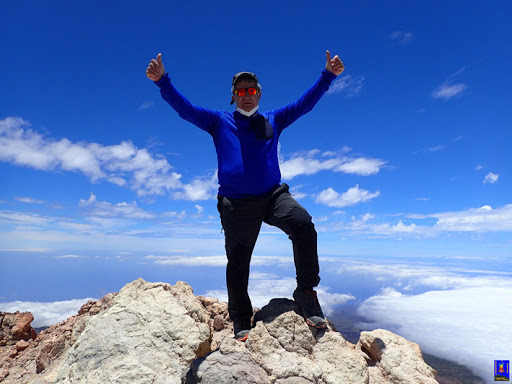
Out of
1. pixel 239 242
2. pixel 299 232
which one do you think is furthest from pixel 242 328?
pixel 299 232

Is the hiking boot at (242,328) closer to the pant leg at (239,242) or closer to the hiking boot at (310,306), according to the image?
the pant leg at (239,242)

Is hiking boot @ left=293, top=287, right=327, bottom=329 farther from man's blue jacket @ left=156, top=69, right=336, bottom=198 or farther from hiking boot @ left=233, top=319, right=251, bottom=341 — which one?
man's blue jacket @ left=156, top=69, right=336, bottom=198

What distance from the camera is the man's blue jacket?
4812 mm

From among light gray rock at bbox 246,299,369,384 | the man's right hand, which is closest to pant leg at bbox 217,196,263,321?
light gray rock at bbox 246,299,369,384

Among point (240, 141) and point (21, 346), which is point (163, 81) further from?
point (21, 346)

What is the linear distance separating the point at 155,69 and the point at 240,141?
169 centimetres

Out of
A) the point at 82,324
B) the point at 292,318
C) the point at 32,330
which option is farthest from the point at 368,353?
the point at 32,330

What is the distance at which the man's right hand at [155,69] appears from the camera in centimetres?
468

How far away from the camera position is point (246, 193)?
Answer: 15.9 feet

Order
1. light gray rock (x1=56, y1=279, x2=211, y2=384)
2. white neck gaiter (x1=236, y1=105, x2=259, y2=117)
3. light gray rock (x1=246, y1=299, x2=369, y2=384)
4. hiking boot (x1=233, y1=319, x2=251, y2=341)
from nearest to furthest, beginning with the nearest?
light gray rock (x1=56, y1=279, x2=211, y2=384) < light gray rock (x1=246, y1=299, x2=369, y2=384) < hiking boot (x1=233, y1=319, x2=251, y2=341) < white neck gaiter (x1=236, y1=105, x2=259, y2=117)

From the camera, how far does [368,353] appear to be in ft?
17.7

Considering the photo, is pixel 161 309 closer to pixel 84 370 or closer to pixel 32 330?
pixel 84 370

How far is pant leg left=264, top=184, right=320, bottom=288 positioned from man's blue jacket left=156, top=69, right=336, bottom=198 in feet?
1.13

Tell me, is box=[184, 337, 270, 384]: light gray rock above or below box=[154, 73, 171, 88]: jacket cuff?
below
